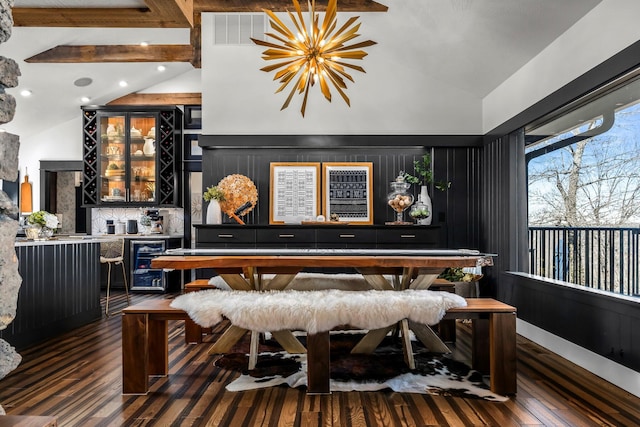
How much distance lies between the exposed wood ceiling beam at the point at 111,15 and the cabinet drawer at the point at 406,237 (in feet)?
11.1

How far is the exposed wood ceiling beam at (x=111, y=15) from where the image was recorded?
1875 mm

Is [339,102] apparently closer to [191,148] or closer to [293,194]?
[293,194]

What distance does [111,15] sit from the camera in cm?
194

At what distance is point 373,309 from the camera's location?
2.65 meters

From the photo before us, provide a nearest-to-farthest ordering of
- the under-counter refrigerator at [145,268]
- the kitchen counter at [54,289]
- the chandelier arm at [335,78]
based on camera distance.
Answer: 1. the chandelier arm at [335,78]
2. the kitchen counter at [54,289]
3. the under-counter refrigerator at [145,268]

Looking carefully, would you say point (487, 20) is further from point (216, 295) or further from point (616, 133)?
point (216, 295)

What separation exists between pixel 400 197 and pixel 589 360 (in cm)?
226

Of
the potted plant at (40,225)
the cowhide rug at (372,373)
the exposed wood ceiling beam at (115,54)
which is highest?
the exposed wood ceiling beam at (115,54)

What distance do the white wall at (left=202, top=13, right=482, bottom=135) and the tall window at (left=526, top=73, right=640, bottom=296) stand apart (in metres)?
1.24

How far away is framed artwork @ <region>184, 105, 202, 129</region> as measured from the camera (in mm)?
7457

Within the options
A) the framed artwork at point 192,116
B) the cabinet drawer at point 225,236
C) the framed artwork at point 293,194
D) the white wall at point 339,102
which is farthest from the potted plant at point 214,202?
the framed artwork at point 192,116

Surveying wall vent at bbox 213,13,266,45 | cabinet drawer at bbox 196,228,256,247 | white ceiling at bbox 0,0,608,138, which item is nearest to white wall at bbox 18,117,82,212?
white ceiling at bbox 0,0,608,138

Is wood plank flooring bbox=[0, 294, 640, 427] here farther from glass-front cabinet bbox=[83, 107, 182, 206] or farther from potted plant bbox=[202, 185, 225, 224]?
glass-front cabinet bbox=[83, 107, 182, 206]

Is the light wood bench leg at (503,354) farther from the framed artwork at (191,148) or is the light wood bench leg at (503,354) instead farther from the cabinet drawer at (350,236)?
the framed artwork at (191,148)
